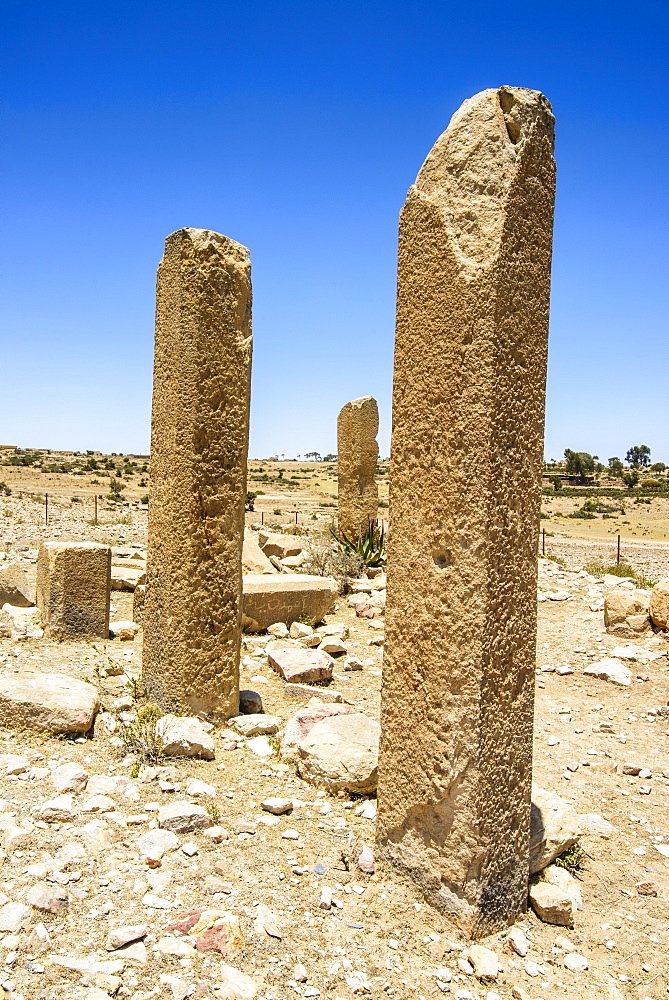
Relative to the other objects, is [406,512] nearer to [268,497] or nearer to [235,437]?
[235,437]

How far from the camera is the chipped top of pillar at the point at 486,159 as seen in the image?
301 cm

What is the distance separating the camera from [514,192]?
3018 mm

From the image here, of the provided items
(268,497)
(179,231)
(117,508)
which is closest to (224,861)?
(179,231)

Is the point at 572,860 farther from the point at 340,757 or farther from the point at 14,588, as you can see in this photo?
the point at 14,588

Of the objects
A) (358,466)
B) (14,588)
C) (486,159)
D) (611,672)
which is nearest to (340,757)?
(486,159)

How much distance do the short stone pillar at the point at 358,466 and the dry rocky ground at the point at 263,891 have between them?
752cm

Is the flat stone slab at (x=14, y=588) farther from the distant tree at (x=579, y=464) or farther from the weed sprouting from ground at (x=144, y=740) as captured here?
the distant tree at (x=579, y=464)

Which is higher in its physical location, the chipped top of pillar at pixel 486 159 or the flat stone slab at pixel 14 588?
the chipped top of pillar at pixel 486 159

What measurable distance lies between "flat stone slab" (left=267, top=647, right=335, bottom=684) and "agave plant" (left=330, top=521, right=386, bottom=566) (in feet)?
17.8

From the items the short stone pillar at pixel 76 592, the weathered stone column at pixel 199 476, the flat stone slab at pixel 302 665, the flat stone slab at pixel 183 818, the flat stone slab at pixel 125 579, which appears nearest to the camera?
the flat stone slab at pixel 183 818

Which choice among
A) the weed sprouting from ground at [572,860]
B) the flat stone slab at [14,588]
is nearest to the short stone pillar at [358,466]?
the flat stone slab at [14,588]

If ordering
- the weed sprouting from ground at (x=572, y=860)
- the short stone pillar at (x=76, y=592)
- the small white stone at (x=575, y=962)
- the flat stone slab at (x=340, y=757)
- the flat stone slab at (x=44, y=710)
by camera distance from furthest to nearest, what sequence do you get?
the short stone pillar at (x=76, y=592) → the flat stone slab at (x=44, y=710) → the flat stone slab at (x=340, y=757) → the weed sprouting from ground at (x=572, y=860) → the small white stone at (x=575, y=962)

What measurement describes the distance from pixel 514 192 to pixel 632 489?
4931cm

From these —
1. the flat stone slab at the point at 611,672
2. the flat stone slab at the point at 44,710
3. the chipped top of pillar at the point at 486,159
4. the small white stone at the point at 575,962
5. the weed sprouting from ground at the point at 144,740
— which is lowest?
the small white stone at the point at 575,962
